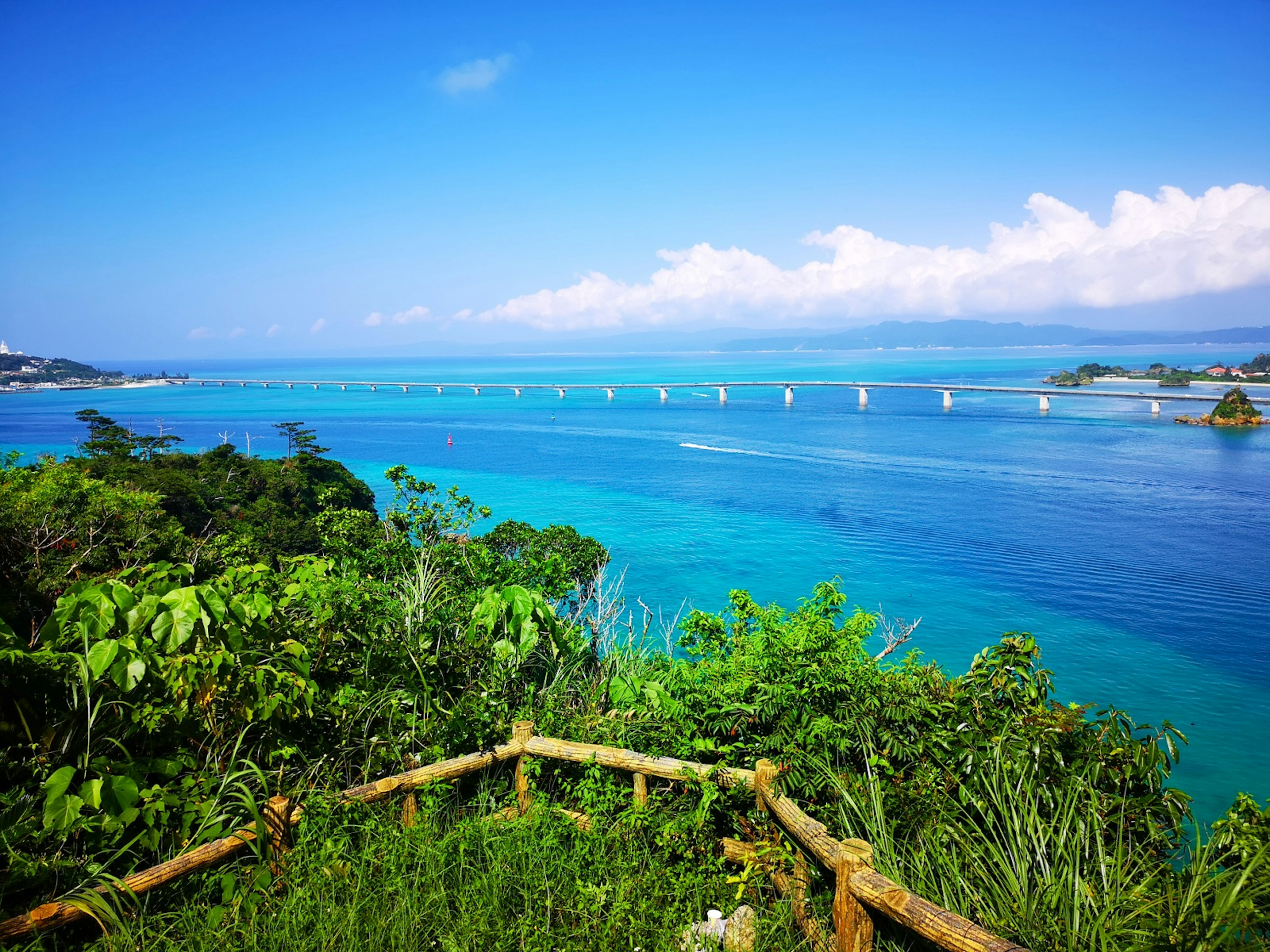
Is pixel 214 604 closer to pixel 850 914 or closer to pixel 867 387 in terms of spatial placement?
pixel 850 914

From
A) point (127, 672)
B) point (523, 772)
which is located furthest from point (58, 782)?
point (523, 772)

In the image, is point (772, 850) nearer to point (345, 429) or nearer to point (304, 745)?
point (304, 745)

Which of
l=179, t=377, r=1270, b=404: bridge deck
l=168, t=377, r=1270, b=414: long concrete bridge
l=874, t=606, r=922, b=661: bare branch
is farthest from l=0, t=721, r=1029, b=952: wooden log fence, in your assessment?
l=168, t=377, r=1270, b=414: long concrete bridge

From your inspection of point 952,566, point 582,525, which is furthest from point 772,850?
point 582,525

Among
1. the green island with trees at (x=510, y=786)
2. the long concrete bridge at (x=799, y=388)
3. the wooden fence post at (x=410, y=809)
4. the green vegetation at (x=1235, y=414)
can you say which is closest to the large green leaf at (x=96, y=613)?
the green island with trees at (x=510, y=786)

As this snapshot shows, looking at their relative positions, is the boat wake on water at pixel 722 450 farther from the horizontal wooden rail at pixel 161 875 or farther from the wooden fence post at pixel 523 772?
the horizontal wooden rail at pixel 161 875

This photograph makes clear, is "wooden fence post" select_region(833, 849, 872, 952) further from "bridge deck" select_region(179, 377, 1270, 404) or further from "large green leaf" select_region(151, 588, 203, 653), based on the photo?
"bridge deck" select_region(179, 377, 1270, 404)

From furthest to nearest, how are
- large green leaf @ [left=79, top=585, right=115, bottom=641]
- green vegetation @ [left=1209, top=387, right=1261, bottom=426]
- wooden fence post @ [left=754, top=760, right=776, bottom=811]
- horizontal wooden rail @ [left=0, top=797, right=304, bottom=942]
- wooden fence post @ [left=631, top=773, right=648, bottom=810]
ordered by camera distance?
1. green vegetation @ [left=1209, top=387, right=1261, bottom=426]
2. wooden fence post @ [left=631, top=773, right=648, bottom=810]
3. wooden fence post @ [left=754, top=760, right=776, bottom=811]
4. large green leaf @ [left=79, top=585, right=115, bottom=641]
5. horizontal wooden rail @ [left=0, top=797, right=304, bottom=942]
